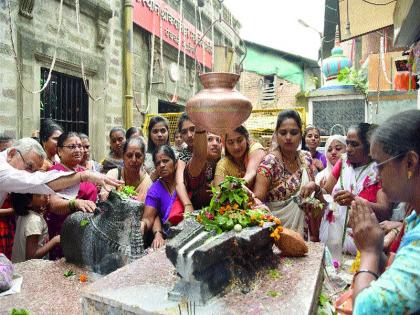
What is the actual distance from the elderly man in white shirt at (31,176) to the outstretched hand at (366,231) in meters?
1.84

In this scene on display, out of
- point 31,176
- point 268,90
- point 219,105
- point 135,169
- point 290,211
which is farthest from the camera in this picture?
point 268,90

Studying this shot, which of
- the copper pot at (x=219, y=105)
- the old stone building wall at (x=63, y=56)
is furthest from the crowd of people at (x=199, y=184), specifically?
the old stone building wall at (x=63, y=56)

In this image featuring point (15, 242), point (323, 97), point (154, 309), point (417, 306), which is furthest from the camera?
point (323, 97)

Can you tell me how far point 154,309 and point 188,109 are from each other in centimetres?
124

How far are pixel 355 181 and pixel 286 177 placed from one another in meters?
0.71

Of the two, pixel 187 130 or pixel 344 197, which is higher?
pixel 187 130

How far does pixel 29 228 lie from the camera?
322 cm

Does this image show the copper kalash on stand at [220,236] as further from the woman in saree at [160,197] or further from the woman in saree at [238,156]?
the woman in saree at [160,197]

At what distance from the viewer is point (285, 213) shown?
332 cm

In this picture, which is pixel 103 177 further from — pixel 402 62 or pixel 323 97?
pixel 323 97

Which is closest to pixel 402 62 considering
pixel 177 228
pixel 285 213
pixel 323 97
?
pixel 323 97

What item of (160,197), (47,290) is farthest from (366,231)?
(160,197)

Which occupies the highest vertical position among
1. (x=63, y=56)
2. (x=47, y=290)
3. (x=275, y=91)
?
(x=275, y=91)

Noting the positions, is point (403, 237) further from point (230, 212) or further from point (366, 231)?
point (230, 212)
